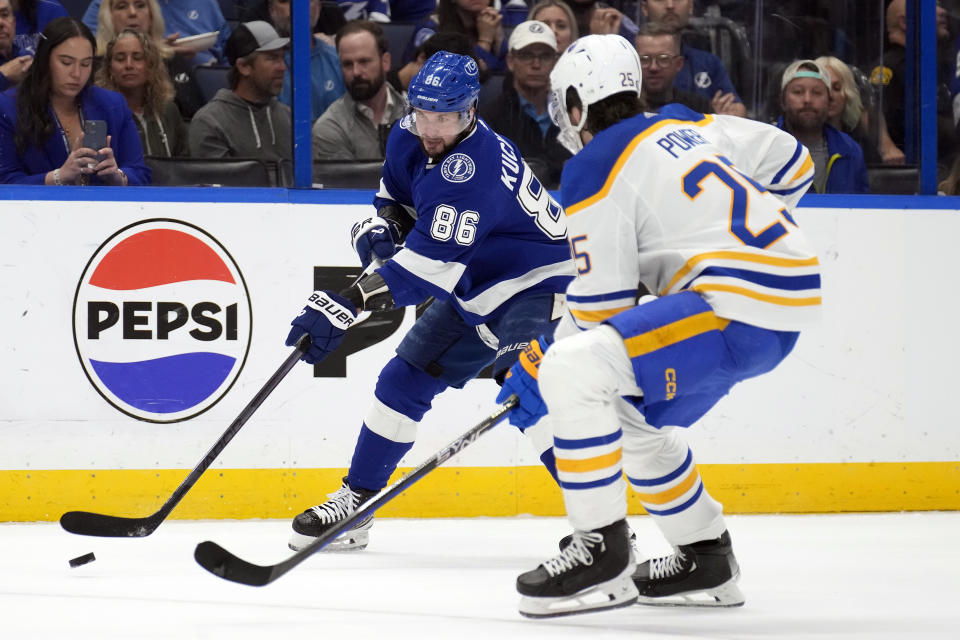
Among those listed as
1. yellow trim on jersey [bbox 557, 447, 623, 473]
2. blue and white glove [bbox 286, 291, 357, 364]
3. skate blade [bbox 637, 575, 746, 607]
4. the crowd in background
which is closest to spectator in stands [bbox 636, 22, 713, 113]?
the crowd in background

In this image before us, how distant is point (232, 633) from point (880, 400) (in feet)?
8.23

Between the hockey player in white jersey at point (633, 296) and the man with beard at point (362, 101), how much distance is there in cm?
168

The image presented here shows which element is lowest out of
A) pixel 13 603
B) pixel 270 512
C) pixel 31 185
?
pixel 270 512

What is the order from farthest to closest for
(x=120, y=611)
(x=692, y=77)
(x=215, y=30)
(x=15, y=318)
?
(x=692, y=77) < (x=215, y=30) < (x=15, y=318) < (x=120, y=611)

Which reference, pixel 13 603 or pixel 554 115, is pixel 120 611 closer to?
pixel 13 603

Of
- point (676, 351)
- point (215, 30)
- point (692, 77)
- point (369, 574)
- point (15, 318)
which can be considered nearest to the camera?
point (676, 351)

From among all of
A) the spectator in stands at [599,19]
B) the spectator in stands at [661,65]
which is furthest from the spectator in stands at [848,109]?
the spectator in stands at [599,19]

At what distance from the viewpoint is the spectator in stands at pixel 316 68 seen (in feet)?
12.9

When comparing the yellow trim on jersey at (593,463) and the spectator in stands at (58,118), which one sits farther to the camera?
the spectator in stands at (58,118)

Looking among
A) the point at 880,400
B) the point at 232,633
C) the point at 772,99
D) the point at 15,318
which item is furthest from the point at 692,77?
the point at 232,633

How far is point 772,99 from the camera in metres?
4.21

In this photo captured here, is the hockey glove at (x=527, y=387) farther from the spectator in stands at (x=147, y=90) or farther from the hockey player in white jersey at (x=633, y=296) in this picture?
the spectator in stands at (x=147, y=90)

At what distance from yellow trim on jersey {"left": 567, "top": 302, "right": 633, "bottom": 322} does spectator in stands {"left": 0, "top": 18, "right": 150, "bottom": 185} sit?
6.32ft

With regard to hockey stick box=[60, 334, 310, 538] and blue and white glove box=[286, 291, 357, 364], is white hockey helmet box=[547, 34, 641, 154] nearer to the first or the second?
blue and white glove box=[286, 291, 357, 364]
